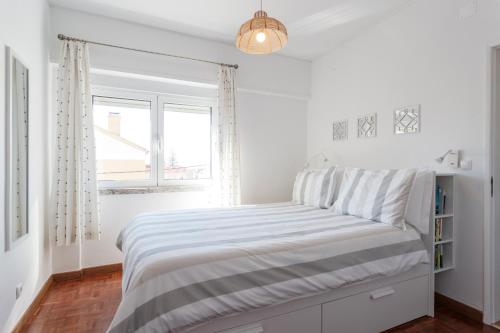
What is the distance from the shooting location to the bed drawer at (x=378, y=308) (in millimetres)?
1596

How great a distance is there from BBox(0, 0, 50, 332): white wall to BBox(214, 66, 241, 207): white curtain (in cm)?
165

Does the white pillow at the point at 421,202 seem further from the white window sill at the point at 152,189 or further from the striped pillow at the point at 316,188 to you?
the white window sill at the point at 152,189

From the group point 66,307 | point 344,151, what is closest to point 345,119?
point 344,151

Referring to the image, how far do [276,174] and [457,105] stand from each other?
205cm

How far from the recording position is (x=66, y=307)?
2.13m

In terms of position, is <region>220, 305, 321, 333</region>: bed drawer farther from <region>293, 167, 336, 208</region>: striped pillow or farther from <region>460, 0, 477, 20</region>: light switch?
<region>460, 0, 477, 20</region>: light switch

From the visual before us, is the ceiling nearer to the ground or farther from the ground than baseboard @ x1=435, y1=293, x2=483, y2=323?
farther from the ground

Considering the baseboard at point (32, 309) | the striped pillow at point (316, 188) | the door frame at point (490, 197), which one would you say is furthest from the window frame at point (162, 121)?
the door frame at point (490, 197)

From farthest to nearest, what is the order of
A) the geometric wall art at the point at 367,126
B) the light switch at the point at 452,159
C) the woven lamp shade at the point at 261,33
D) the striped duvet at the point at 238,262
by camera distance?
the geometric wall art at the point at 367,126 → the light switch at the point at 452,159 → the woven lamp shade at the point at 261,33 → the striped duvet at the point at 238,262

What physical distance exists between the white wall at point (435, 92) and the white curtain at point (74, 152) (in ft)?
9.00

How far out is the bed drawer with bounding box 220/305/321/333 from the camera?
1366 millimetres

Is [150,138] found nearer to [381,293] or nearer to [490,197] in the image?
[381,293]

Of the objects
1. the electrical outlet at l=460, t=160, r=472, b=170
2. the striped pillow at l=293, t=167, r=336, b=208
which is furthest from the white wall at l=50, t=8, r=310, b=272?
the electrical outlet at l=460, t=160, r=472, b=170

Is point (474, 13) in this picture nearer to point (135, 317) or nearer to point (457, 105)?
point (457, 105)
